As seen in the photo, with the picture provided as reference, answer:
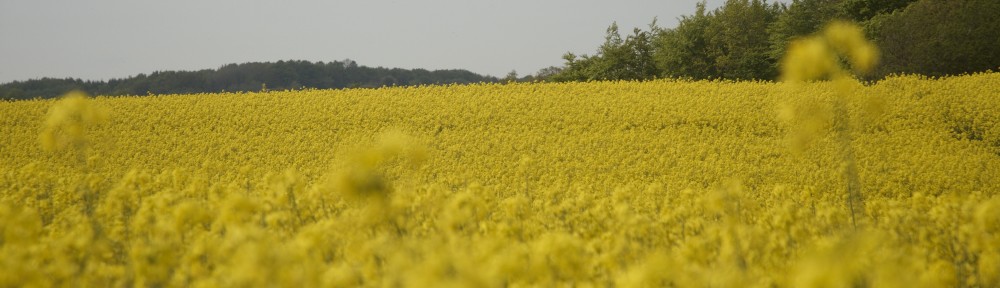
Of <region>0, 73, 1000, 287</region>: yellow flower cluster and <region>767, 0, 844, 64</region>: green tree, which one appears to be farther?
<region>767, 0, 844, 64</region>: green tree

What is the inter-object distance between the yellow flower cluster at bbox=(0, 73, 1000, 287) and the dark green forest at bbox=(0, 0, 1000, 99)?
475 cm

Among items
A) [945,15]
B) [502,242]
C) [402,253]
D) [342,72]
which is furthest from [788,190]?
[342,72]

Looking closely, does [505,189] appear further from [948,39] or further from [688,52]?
[688,52]

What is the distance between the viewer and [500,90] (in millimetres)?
25812

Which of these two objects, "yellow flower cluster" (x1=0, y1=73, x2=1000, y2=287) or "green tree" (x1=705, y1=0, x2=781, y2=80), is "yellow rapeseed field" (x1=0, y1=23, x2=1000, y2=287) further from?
"green tree" (x1=705, y1=0, x2=781, y2=80)

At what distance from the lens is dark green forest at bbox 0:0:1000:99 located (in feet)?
86.1

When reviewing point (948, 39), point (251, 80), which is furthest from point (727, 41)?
point (251, 80)

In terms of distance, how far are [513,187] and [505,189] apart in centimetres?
24

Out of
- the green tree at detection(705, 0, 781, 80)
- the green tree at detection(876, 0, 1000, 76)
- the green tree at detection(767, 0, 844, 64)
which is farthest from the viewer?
the green tree at detection(705, 0, 781, 80)

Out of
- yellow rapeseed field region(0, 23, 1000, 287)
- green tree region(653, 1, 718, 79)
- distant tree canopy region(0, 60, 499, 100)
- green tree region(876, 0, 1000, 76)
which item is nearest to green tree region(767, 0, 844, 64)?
green tree region(653, 1, 718, 79)

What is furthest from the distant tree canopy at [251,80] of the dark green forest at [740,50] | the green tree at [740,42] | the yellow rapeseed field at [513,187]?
the yellow rapeseed field at [513,187]

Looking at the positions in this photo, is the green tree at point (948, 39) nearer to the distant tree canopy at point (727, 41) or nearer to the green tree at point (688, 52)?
the distant tree canopy at point (727, 41)

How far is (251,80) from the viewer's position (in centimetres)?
6931

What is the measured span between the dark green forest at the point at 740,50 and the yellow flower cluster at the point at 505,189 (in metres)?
4.75
